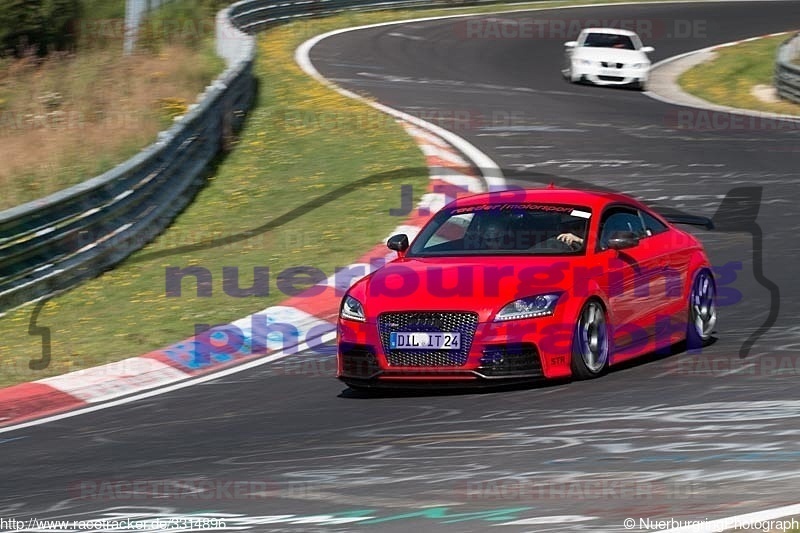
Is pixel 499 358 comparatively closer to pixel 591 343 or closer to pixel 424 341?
pixel 424 341

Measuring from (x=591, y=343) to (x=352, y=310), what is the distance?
161 cm

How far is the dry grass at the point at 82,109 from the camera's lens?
17875 millimetres

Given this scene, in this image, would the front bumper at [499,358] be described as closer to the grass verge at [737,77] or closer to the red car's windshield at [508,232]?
the red car's windshield at [508,232]

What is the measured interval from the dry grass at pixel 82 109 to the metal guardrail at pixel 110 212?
0.95 metres

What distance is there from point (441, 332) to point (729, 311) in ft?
11.0

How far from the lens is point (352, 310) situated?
980cm

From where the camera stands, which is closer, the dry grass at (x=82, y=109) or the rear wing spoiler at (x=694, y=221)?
the rear wing spoiler at (x=694, y=221)

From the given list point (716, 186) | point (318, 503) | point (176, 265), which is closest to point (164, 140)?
point (176, 265)

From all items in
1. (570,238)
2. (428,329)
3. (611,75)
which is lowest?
(611,75)

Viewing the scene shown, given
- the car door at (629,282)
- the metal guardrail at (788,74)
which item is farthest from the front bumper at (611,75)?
the car door at (629,282)

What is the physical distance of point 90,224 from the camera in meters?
13.9

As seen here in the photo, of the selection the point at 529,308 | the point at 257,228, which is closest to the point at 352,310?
the point at 529,308

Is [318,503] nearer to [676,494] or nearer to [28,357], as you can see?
[676,494]

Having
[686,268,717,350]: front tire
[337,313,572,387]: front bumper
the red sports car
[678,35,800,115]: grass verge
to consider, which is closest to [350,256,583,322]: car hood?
the red sports car
